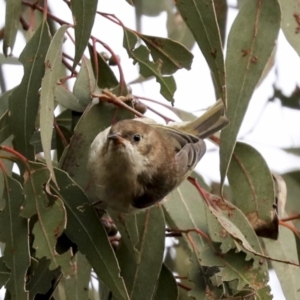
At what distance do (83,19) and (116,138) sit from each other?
300mm

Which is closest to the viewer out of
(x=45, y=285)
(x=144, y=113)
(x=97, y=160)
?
(x=45, y=285)

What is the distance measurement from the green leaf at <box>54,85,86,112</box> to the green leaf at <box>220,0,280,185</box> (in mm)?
377

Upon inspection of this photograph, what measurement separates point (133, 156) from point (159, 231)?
0.63 feet

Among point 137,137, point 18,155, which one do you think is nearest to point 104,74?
point 137,137

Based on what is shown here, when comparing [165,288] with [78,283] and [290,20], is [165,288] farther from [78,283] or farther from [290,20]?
[290,20]

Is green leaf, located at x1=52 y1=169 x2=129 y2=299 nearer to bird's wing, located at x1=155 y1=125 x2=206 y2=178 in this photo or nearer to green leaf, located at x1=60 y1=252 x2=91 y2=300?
green leaf, located at x1=60 y1=252 x2=91 y2=300

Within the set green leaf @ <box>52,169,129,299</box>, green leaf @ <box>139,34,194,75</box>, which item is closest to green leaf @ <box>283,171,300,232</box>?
green leaf @ <box>139,34,194,75</box>

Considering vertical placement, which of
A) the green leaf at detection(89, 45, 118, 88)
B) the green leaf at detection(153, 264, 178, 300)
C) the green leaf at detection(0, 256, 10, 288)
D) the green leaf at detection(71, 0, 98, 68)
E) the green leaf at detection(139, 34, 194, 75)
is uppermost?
the green leaf at detection(71, 0, 98, 68)

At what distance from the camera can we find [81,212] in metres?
1.56

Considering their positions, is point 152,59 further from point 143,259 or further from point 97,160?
point 143,259

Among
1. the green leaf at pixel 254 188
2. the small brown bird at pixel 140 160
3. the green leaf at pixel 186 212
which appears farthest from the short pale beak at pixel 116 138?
the green leaf at pixel 254 188

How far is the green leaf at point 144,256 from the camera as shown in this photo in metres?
1.67

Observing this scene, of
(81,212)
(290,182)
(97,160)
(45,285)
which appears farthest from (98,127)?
(290,182)

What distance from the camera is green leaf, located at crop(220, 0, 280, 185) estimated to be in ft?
5.17
